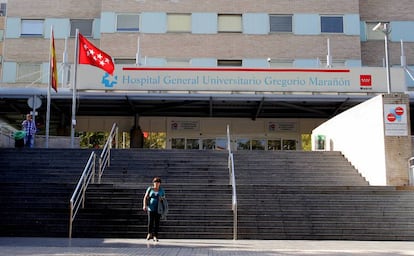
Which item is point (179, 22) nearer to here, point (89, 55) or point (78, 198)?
point (89, 55)

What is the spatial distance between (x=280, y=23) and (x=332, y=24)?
10.5 feet

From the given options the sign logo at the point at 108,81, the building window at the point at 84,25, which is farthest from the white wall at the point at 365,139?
the building window at the point at 84,25

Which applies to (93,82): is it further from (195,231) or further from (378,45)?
(378,45)

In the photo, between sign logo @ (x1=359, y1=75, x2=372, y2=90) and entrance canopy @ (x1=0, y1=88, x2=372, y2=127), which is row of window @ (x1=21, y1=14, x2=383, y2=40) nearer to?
entrance canopy @ (x1=0, y1=88, x2=372, y2=127)

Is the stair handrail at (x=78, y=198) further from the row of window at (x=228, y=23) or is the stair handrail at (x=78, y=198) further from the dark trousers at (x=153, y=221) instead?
the row of window at (x=228, y=23)

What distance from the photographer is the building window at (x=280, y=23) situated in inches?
1250

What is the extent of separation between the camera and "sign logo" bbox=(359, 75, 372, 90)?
945 inches

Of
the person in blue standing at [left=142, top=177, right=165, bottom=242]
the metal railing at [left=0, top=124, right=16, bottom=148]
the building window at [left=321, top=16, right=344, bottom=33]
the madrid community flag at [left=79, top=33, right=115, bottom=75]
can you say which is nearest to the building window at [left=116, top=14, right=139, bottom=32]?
the madrid community flag at [left=79, top=33, right=115, bottom=75]

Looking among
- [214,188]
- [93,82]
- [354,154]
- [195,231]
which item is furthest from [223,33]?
[195,231]

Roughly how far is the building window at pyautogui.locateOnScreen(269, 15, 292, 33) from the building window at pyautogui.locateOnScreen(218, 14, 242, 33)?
194 centimetres

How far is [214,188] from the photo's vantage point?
1427 centimetres

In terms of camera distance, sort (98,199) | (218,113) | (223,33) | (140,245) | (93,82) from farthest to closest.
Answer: (223,33) < (218,113) < (93,82) < (98,199) < (140,245)

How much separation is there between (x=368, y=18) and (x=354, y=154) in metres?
17.9

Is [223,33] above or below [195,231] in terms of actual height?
above
